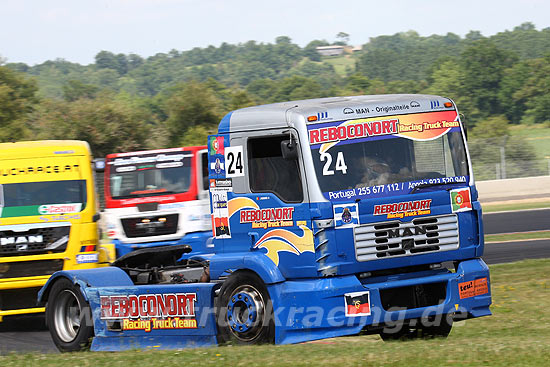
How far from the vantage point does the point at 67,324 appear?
35.4 feet

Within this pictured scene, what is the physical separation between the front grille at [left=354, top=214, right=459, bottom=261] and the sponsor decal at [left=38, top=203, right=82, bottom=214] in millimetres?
6612

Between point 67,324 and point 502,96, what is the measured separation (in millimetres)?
62443

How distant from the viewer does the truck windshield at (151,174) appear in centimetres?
1681

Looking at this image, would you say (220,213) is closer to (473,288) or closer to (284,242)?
(284,242)

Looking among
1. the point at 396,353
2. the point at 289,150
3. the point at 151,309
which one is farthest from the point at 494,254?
the point at 396,353

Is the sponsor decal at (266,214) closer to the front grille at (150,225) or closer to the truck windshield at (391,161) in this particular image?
the truck windshield at (391,161)

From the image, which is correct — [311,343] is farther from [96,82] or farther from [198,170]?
[96,82]

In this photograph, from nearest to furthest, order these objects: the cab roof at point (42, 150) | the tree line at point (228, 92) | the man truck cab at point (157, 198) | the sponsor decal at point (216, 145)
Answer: the sponsor decal at point (216, 145) < the cab roof at point (42, 150) < the man truck cab at point (157, 198) < the tree line at point (228, 92)

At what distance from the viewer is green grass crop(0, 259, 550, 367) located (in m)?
7.16

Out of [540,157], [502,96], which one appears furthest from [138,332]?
[502,96]

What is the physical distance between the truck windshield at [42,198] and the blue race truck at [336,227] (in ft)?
14.9

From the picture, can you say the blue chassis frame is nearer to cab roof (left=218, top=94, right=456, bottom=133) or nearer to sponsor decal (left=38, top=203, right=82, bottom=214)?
cab roof (left=218, top=94, right=456, bottom=133)

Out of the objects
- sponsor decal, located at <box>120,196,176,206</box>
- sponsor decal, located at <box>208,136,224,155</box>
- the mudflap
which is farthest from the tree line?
sponsor decal, located at <box>208,136,224,155</box>

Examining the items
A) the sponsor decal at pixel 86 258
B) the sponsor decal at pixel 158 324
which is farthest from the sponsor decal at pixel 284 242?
the sponsor decal at pixel 86 258
